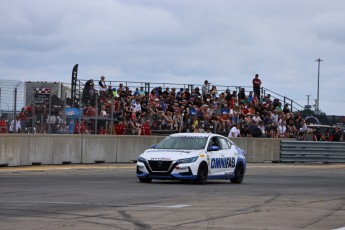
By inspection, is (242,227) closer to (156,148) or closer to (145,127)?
(156,148)

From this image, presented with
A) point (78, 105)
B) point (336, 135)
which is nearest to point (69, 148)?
point (78, 105)

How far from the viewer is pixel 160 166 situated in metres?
20.6

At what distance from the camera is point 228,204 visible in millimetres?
14844

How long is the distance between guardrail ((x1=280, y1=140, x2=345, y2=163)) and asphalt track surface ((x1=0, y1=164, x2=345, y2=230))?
18.5 m

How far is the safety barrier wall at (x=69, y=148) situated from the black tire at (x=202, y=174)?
29.5 ft

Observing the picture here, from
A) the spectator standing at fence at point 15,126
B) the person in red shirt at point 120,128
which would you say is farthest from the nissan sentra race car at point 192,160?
the person in red shirt at point 120,128

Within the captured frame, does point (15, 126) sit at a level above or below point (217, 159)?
above

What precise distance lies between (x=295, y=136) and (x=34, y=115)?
18.1 metres

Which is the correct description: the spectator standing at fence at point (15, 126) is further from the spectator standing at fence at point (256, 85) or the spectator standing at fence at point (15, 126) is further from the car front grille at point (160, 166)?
the spectator standing at fence at point (256, 85)

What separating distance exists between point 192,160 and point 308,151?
20649 millimetres

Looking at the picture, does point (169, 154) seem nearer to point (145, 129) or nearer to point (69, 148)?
point (69, 148)

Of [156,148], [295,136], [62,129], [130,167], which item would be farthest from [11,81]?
[295,136]

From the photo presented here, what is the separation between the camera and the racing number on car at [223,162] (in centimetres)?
2186

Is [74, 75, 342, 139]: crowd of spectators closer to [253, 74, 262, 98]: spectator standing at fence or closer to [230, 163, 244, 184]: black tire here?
[253, 74, 262, 98]: spectator standing at fence
